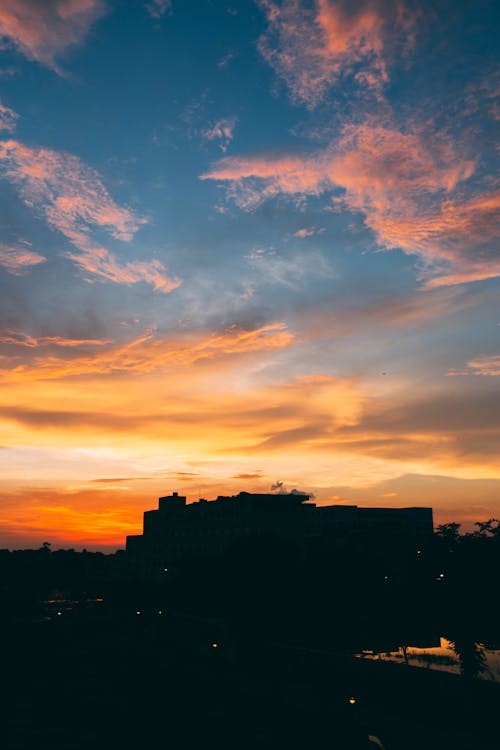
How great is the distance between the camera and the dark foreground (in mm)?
37688

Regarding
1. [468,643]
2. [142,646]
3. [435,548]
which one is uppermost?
[435,548]

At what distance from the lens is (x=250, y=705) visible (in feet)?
161

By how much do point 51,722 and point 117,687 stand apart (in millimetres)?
15926

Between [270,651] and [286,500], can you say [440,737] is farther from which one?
[286,500]

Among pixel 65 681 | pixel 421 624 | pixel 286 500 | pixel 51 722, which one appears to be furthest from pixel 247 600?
pixel 286 500

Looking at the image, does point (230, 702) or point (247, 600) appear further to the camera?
point (247, 600)

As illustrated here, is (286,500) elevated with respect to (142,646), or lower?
elevated

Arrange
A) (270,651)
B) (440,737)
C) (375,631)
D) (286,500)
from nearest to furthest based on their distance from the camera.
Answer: (440,737) → (270,651) → (375,631) → (286,500)

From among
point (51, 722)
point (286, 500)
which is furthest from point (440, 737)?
point (286, 500)

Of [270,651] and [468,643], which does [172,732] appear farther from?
[468,643]

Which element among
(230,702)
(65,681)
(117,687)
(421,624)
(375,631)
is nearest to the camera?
(230,702)

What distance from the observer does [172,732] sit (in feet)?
137

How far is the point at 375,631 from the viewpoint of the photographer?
90.1 metres

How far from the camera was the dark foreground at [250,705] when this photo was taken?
37688mm
